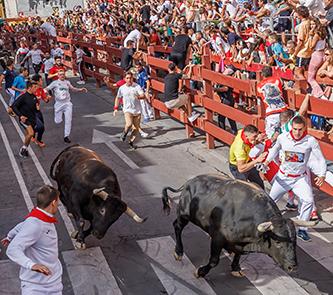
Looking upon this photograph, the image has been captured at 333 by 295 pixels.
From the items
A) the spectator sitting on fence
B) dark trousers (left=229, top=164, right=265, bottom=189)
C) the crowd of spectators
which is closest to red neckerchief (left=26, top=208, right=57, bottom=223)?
dark trousers (left=229, top=164, right=265, bottom=189)

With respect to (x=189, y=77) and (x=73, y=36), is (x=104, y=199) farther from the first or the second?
(x=73, y=36)

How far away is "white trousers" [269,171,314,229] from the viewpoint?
859cm

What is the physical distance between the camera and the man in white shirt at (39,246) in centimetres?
574

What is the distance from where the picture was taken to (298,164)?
28.1ft

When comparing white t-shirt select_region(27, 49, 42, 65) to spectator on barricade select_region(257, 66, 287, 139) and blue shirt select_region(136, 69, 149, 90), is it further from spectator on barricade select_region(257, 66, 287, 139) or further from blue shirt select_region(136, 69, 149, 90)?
spectator on barricade select_region(257, 66, 287, 139)

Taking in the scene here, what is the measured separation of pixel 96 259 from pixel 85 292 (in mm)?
983

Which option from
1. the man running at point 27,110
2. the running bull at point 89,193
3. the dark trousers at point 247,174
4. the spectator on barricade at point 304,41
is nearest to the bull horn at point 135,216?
the running bull at point 89,193

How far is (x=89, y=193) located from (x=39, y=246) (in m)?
2.73

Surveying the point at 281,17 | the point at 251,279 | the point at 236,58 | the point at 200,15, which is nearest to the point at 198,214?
the point at 251,279

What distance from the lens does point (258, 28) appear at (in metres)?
17.0

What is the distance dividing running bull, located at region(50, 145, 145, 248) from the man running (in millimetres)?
4371

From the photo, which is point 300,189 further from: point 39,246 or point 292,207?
point 39,246

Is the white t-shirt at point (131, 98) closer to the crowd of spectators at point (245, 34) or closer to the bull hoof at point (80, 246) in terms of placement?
the crowd of spectators at point (245, 34)

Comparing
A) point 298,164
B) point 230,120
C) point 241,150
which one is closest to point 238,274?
point 298,164
